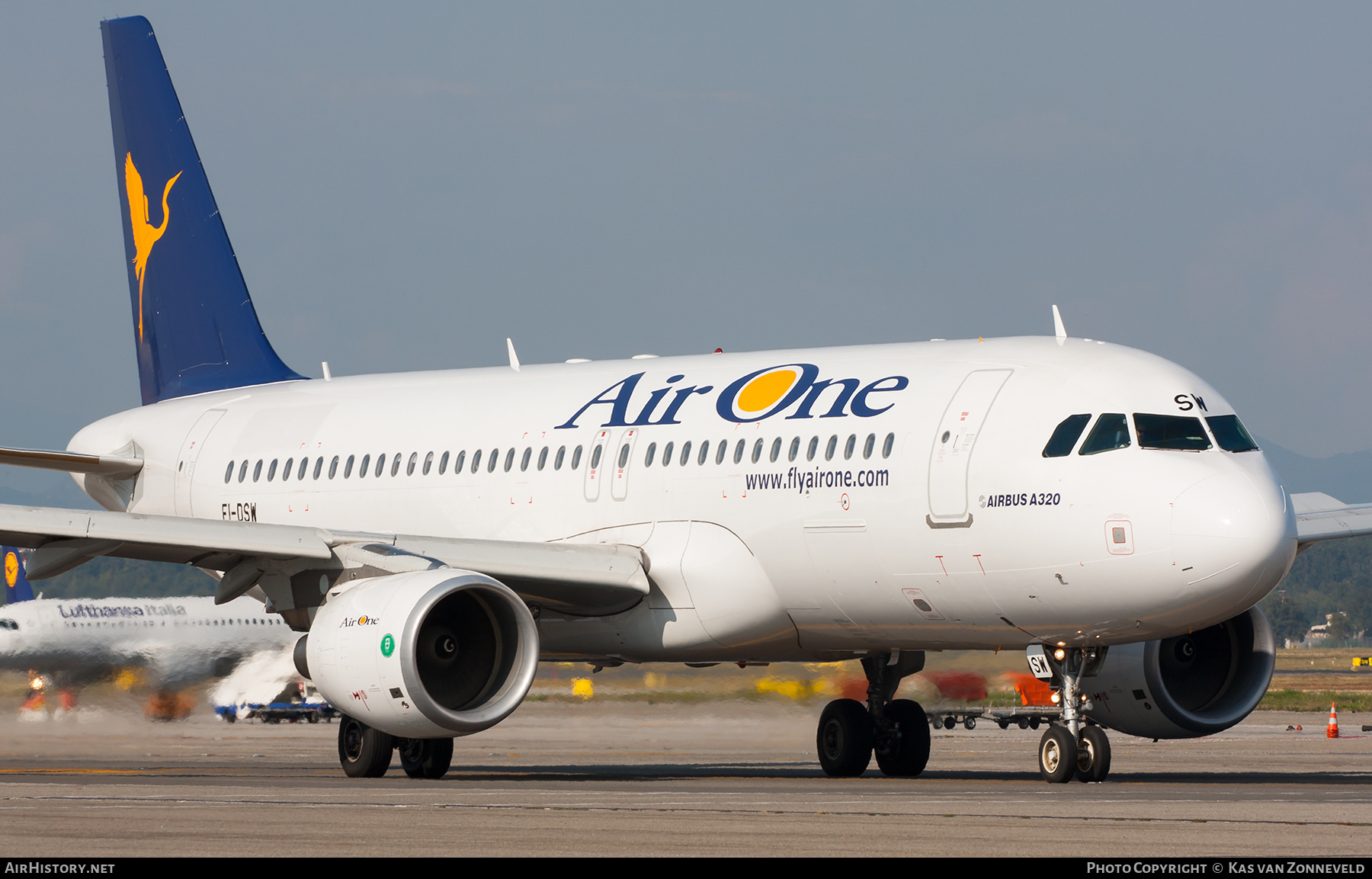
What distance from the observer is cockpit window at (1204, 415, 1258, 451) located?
685 inches

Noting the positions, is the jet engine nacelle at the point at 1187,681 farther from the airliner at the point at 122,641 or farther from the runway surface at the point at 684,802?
the airliner at the point at 122,641

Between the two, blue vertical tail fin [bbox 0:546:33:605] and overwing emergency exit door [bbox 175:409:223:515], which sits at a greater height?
blue vertical tail fin [bbox 0:546:33:605]

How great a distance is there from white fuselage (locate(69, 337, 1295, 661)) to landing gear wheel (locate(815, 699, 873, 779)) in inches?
39.4

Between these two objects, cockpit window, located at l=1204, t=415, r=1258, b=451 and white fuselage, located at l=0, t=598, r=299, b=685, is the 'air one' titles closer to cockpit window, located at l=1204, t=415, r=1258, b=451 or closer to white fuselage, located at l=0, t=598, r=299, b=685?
cockpit window, located at l=1204, t=415, r=1258, b=451

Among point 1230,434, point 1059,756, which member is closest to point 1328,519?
point 1230,434

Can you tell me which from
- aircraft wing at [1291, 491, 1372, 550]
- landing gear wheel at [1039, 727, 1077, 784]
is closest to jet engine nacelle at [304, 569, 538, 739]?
landing gear wheel at [1039, 727, 1077, 784]

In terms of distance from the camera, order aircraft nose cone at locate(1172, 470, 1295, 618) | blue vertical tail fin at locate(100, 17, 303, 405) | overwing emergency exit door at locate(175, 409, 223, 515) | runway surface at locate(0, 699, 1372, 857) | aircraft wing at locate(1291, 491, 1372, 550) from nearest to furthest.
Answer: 1. runway surface at locate(0, 699, 1372, 857)
2. aircraft nose cone at locate(1172, 470, 1295, 618)
3. aircraft wing at locate(1291, 491, 1372, 550)
4. overwing emergency exit door at locate(175, 409, 223, 515)
5. blue vertical tail fin at locate(100, 17, 303, 405)

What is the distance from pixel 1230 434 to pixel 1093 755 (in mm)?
3152

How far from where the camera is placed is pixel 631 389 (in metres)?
21.9

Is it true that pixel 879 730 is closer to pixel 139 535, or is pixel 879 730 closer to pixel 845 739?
pixel 845 739

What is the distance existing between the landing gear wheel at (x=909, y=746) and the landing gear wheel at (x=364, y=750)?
5.37m
